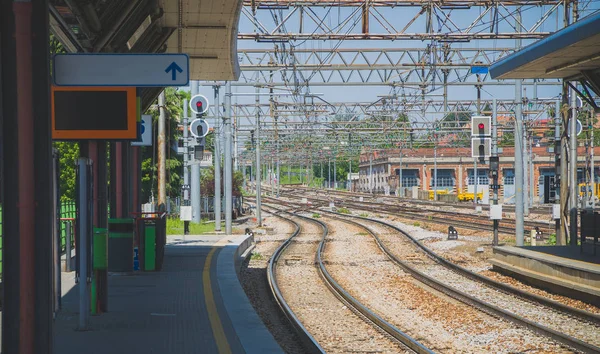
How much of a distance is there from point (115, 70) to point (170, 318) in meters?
3.82

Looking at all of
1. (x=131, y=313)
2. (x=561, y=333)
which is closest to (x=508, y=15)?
(x=561, y=333)

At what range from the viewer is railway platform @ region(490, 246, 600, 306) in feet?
46.2

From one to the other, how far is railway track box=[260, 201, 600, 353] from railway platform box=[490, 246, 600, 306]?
80 centimetres

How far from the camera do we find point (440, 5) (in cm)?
2259

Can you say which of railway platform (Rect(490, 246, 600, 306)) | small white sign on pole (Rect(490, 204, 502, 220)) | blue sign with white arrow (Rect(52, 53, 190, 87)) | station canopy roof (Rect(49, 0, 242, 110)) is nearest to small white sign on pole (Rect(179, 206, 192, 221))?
station canopy roof (Rect(49, 0, 242, 110))

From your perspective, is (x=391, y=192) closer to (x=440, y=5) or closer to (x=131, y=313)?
(x=440, y=5)

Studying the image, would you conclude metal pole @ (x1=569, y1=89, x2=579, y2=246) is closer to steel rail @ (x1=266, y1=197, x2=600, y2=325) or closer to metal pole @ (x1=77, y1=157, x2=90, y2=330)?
steel rail @ (x1=266, y1=197, x2=600, y2=325)

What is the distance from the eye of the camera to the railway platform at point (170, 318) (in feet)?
29.1

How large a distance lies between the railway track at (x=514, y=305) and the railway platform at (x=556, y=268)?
0.80 meters

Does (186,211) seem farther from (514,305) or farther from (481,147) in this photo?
(514,305)

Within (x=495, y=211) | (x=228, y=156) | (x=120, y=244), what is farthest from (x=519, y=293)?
(x=228, y=156)

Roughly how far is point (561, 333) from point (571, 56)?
7564 mm

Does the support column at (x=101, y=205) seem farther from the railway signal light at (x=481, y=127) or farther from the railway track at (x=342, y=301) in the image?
the railway signal light at (x=481, y=127)

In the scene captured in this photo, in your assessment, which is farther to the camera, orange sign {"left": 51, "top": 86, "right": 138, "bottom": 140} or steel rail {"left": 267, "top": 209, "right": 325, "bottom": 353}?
steel rail {"left": 267, "top": 209, "right": 325, "bottom": 353}
